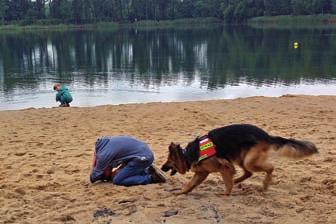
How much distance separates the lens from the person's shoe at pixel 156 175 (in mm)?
6645

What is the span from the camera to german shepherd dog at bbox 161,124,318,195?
571 cm

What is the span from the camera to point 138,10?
114 meters

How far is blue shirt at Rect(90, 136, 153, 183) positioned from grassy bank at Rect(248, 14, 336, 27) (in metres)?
81.4

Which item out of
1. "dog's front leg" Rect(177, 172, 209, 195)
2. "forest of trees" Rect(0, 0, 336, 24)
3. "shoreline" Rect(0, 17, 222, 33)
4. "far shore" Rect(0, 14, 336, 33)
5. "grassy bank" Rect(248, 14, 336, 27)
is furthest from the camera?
"forest of trees" Rect(0, 0, 336, 24)

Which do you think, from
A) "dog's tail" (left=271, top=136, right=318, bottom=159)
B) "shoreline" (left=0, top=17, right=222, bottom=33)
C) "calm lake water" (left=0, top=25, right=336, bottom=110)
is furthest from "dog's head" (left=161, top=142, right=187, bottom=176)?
"shoreline" (left=0, top=17, right=222, bottom=33)

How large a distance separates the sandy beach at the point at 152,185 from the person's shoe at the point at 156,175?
0.15 m

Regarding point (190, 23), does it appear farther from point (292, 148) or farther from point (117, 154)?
point (292, 148)

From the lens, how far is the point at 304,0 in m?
92.9

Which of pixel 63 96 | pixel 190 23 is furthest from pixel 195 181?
pixel 190 23

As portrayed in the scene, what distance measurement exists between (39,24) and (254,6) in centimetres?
4817

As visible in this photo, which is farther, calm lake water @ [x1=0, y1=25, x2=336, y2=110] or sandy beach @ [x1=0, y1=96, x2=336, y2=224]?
calm lake water @ [x1=0, y1=25, x2=336, y2=110]

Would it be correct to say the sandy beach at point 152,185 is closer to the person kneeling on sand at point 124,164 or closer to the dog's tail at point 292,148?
the person kneeling on sand at point 124,164

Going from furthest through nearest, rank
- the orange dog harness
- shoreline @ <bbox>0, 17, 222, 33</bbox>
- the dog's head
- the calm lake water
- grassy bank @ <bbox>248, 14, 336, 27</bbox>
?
1. shoreline @ <bbox>0, 17, 222, 33</bbox>
2. grassy bank @ <bbox>248, 14, 336, 27</bbox>
3. the calm lake water
4. the dog's head
5. the orange dog harness

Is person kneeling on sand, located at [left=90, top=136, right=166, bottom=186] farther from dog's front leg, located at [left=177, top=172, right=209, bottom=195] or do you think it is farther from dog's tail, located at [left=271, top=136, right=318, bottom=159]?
dog's tail, located at [left=271, top=136, right=318, bottom=159]
